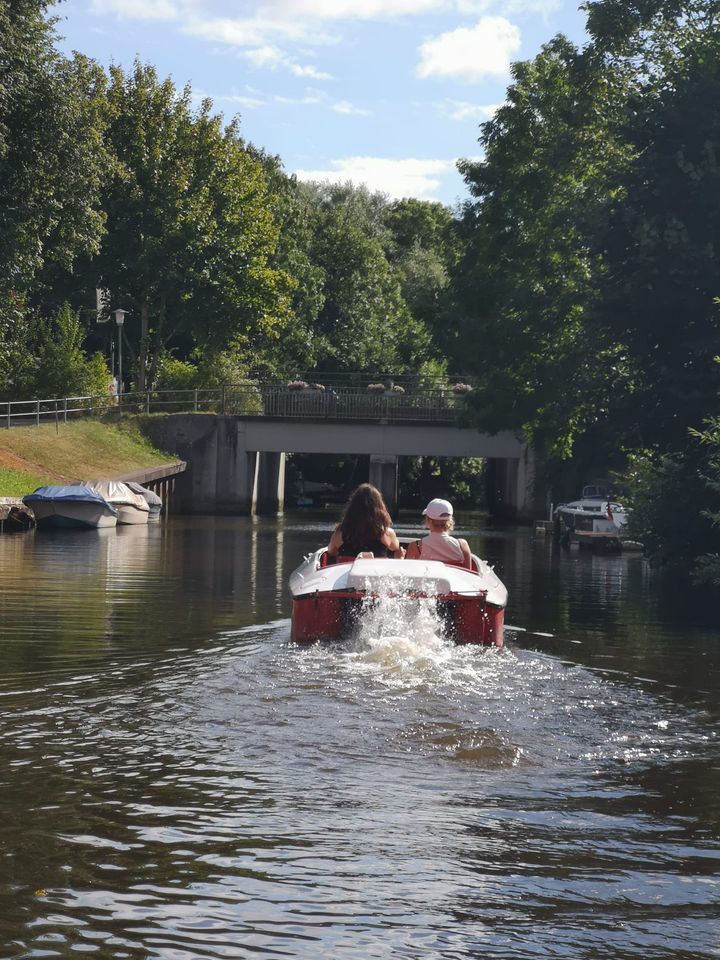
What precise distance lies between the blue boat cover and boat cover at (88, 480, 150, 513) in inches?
87.1

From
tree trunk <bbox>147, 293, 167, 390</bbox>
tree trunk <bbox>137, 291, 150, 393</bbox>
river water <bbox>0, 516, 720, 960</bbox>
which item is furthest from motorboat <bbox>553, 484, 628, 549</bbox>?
tree trunk <bbox>147, 293, 167, 390</bbox>

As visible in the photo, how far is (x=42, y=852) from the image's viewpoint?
6.20 metres

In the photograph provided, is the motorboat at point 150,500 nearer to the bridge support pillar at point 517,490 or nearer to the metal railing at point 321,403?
the metal railing at point 321,403

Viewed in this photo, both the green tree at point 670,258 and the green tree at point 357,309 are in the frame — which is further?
the green tree at point 357,309

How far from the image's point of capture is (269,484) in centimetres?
6588

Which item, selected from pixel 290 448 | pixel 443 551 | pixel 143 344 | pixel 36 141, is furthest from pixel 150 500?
pixel 443 551

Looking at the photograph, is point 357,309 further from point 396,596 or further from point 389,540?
point 396,596

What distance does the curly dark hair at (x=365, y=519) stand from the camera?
14.0 metres

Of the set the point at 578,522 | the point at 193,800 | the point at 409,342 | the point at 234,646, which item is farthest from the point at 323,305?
the point at 193,800

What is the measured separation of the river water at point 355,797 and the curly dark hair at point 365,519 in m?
1.27

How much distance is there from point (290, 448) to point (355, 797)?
54.2 meters

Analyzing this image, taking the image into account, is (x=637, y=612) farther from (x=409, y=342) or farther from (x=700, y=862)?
(x=409, y=342)

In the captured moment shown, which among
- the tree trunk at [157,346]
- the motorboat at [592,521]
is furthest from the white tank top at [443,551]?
the tree trunk at [157,346]

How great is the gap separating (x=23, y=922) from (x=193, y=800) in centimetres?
194
